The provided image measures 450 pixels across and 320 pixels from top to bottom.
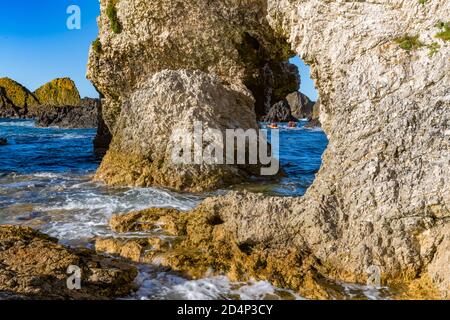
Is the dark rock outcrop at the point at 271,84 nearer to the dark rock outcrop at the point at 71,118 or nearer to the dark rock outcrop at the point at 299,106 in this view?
the dark rock outcrop at the point at 71,118

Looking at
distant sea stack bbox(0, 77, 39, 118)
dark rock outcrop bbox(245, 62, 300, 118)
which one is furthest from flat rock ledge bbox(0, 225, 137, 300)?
distant sea stack bbox(0, 77, 39, 118)

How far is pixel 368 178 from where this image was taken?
353 inches

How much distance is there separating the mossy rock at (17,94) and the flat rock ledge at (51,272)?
117 m

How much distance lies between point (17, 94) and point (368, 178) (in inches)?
4969

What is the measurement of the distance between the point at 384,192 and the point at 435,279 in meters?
1.79

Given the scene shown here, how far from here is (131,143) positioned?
59.9 feet

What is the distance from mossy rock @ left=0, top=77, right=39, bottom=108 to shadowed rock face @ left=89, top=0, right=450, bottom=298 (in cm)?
11689

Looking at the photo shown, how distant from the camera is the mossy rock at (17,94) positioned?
116 m

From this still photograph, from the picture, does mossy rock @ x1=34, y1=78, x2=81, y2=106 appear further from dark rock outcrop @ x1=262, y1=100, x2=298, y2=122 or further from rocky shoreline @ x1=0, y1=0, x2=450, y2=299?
rocky shoreline @ x1=0, y1=0, x2=450, y2=299

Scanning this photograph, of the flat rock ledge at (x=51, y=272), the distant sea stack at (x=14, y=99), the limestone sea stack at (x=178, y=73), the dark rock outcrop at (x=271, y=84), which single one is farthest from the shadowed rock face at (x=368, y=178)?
the distant sea stack at (x=14, y=99)

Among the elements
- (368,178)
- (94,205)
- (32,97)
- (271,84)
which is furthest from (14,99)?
(368,178)

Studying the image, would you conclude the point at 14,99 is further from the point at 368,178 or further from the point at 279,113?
the point at 368,178
